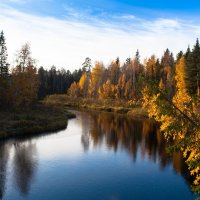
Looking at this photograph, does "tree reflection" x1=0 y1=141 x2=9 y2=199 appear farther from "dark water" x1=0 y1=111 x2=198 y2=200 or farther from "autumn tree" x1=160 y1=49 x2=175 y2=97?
"autumn tree" x1=160 y1=49 x2=175 y2=97

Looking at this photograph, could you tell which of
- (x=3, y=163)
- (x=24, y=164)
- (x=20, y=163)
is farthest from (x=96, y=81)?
(x=3, y=163)

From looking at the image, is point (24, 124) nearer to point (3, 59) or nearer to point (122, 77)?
point (3, 59)

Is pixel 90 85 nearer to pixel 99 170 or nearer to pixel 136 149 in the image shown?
pixel 136 149

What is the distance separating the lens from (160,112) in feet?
27.5

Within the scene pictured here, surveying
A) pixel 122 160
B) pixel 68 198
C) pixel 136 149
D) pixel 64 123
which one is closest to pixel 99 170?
pixel 122 160

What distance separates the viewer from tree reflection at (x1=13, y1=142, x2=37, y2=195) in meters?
22.3

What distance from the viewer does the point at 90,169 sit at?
1049 inches

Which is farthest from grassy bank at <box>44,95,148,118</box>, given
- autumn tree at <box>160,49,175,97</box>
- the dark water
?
the dark water

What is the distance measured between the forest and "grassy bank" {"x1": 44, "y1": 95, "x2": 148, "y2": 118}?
246 centimetres

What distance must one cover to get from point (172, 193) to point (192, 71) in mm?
46492

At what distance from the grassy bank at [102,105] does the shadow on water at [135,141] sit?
2013cm

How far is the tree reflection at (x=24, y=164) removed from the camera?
22266mm

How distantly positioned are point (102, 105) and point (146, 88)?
81941 mm

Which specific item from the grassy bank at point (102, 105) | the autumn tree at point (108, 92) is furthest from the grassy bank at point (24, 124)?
the autumn tree at point (108, 92)
